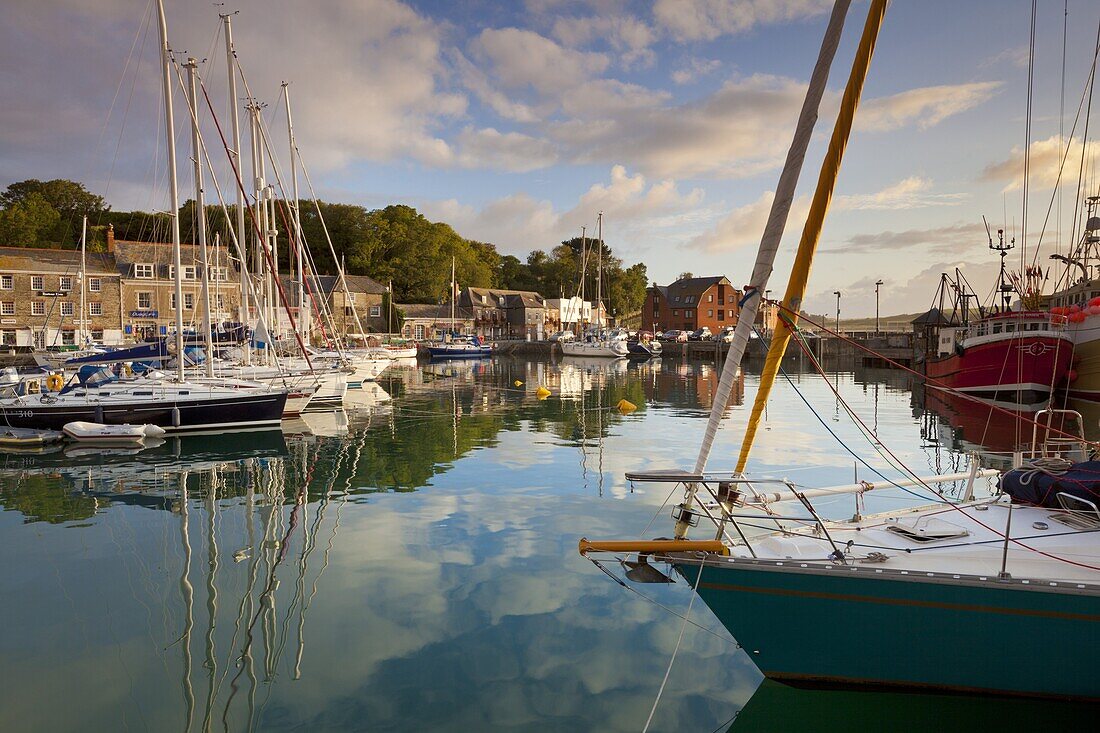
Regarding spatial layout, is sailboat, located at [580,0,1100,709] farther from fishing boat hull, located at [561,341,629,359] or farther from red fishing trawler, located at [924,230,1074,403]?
fishing boat hull, located at [561,341,629,359]

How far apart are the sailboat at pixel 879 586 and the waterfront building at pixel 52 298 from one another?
70.5 metres

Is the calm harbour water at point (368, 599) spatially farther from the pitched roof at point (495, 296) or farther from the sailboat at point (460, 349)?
the pitched roof at point (495, 296)

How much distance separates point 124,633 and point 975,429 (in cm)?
2939

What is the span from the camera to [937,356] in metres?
50.4

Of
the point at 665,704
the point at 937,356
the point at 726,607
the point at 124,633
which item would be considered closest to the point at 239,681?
the point at 124,633

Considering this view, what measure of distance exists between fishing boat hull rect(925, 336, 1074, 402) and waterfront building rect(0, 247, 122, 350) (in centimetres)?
6901

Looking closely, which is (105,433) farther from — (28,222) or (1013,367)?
(28,222)

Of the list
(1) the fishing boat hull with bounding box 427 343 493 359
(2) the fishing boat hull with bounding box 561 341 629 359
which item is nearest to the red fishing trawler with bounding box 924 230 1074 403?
(2) the fishing boat hull with bounding box 561 341 629 359

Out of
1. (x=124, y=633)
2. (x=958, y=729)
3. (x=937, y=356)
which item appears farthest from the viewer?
(x=937, y=356)

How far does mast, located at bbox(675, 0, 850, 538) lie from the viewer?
7.71m

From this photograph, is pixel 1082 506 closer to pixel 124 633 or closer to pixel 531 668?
pixel 531 668

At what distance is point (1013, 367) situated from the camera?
110 ft

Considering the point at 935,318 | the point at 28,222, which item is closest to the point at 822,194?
the point at 935,318

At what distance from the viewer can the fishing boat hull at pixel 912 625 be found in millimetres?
6547
